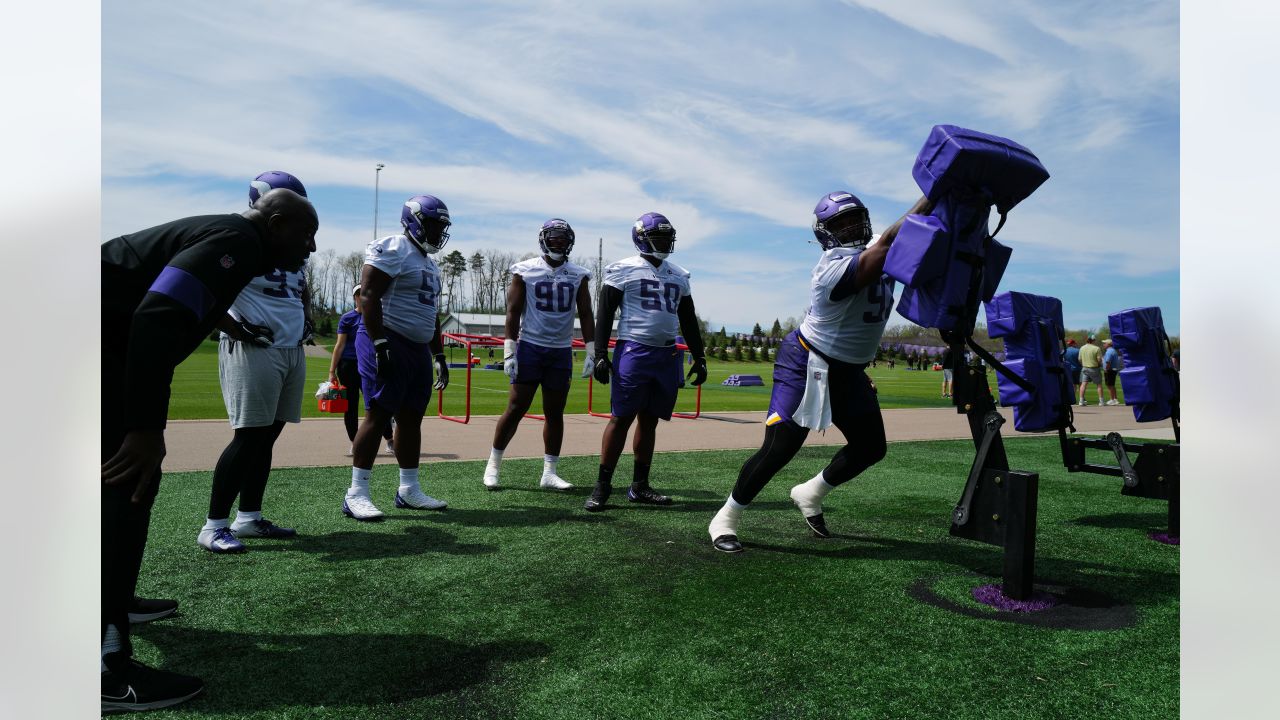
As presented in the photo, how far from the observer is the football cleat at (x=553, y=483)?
6.49 m

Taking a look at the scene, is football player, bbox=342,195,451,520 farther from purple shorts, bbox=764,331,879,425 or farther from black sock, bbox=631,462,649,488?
purple shorts, bbox=764,331,879,425

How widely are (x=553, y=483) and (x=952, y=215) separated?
13.2 feet

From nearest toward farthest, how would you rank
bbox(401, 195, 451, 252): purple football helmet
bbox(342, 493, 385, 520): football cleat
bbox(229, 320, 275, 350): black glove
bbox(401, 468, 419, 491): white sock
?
bbox(229, 320, 275, 350): black glove → bbox(342, 493, 385, 520): football cleat → bbox(401, 195, 451, 252): purple football helmet → bbox(401, 468, 419, 491): white sock

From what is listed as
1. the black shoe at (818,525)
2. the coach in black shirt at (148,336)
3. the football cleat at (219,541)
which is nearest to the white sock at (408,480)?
the football cleat at (219,541)

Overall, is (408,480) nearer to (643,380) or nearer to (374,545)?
(374,545)

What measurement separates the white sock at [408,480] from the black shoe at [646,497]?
1574mm

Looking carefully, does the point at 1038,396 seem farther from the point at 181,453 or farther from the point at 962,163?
the point at 181,453

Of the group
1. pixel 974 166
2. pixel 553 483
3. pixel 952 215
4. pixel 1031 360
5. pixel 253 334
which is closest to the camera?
pixel 974 166

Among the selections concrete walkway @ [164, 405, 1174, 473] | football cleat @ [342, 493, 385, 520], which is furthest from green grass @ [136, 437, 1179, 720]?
concrete walkway @ [164, 405, 1174, 473]

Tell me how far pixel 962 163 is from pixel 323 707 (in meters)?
3.11

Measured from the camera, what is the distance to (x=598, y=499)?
5.73 meters

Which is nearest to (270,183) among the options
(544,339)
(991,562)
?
(544,339)

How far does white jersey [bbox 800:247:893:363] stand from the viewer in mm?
4301

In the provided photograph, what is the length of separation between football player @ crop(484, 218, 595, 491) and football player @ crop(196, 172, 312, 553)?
77.4 inches
